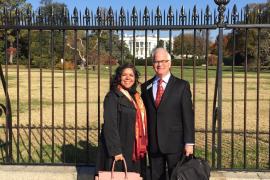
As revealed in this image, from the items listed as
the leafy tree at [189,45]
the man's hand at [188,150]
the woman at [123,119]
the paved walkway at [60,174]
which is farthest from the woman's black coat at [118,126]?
the leafy tree at [189,45]

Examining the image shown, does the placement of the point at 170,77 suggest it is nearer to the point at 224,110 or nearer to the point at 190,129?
the point at 190,129

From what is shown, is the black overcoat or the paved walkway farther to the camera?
the paved walkway

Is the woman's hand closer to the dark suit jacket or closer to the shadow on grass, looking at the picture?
the dark suit jacket

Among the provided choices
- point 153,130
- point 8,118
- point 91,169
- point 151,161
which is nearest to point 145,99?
point 153,130

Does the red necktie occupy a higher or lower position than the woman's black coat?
higher

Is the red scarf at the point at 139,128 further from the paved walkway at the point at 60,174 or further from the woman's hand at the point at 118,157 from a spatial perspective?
the paved walkway at the point at 60,174

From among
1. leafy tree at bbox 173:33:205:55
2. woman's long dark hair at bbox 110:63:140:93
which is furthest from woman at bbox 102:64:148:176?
leafy tree at bbox 173:33:205:55

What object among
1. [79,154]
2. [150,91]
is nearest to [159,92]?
[150,91]

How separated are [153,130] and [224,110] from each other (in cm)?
1107

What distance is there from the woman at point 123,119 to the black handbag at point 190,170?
593 mm

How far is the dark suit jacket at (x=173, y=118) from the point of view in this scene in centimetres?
477

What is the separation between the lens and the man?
4766 mm

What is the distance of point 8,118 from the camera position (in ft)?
22.6

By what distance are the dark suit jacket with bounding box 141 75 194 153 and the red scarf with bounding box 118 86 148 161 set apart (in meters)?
0.09
